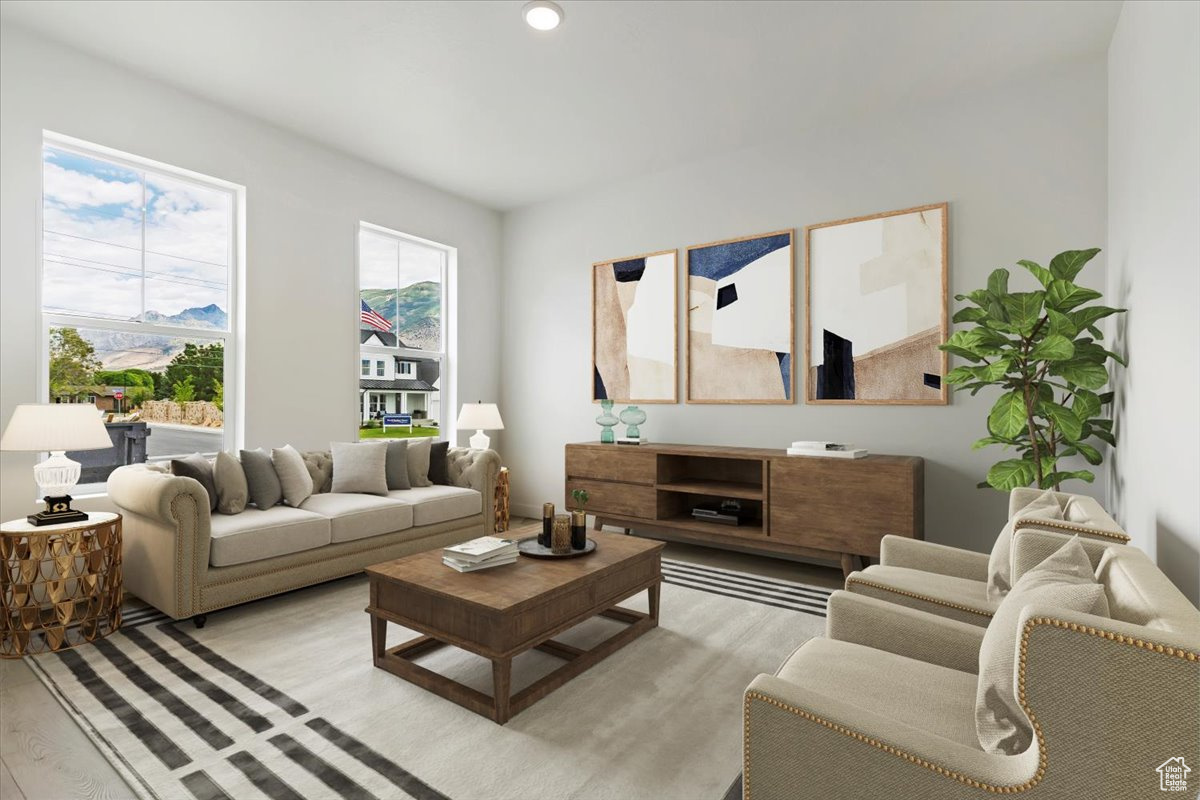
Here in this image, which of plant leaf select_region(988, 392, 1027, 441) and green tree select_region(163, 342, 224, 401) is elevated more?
green tree select_region(163, 342, 224, 401)

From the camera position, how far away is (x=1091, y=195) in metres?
3.35

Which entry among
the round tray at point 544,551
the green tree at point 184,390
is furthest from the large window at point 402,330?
the round tray at point 544,551

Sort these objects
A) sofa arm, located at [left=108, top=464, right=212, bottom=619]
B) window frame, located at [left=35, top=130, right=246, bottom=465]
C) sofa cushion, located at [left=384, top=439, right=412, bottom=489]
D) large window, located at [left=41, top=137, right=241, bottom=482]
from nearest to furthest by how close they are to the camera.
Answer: sofa arm, located at [left=108, top=464, right=212, bottom=619], window frame, located at [left=35, top=130, right=246, bottom=465], large window, located at [left=41, top=137, right=241, bottom=482], sofa cushion, located at [left=384, top=439, right=412, bottom=489]

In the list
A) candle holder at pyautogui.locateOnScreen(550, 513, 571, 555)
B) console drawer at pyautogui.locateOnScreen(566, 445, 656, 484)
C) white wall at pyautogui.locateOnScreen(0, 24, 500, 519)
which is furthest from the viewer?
console drawer at pyautogui.locateOnScreen(566, 445, 656, 484)

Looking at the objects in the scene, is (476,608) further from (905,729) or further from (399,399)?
(399,399)

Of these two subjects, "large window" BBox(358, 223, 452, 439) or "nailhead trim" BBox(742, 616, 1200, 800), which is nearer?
"nailhead trim" BBox(742, 616, 1200, 800)

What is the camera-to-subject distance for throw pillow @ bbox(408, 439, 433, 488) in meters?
4.36

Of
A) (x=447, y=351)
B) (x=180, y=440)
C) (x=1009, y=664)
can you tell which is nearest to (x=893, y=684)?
(x=1009, y=664)

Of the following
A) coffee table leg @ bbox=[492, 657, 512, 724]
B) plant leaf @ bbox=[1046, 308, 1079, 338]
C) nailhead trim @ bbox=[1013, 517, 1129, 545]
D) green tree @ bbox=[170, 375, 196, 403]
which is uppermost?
plant leaf @ bbox=[1046, 308, 1079, 338]

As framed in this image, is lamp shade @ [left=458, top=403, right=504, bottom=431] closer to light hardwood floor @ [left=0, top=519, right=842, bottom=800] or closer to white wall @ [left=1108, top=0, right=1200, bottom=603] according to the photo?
light hardwood floor @ [left=0, top=519, right=842, bottom=800]

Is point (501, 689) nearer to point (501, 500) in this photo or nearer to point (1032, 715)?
point (1032, 715)

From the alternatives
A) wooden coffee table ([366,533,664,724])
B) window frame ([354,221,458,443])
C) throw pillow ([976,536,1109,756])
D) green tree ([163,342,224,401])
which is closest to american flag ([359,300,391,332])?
window frame ([354,221,458,443])

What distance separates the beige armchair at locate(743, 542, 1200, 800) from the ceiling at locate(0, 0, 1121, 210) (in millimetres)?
2831

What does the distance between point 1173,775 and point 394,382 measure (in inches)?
200
